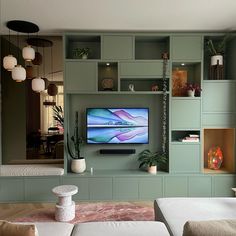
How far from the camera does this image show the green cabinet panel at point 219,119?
3688 millimetres

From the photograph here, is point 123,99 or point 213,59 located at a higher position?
point 213,59

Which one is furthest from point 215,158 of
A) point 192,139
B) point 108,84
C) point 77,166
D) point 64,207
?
point 64,207

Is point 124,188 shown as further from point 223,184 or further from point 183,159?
point 223,184

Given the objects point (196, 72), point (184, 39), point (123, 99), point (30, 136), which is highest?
point (184, 39)


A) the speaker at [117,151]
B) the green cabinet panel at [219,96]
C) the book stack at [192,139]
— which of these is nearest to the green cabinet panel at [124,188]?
the speaker at [117,151]

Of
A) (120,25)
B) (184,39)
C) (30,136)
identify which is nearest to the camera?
(120,25)

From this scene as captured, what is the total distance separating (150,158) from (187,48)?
75.1 inches

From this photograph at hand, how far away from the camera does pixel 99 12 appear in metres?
2.90

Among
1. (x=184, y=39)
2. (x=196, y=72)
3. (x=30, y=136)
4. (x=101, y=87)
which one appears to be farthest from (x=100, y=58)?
(x=30, y=136)

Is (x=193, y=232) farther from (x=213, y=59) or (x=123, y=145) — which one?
(x=213, y=59)

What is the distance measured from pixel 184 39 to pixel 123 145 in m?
2.04

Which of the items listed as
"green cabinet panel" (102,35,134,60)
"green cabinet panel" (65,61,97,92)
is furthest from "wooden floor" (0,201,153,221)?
"green cabinet panel" (102,35,134,60)

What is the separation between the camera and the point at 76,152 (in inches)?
152

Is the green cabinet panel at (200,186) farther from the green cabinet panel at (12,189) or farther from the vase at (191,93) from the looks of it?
the green cabinet panel at (12,189)
